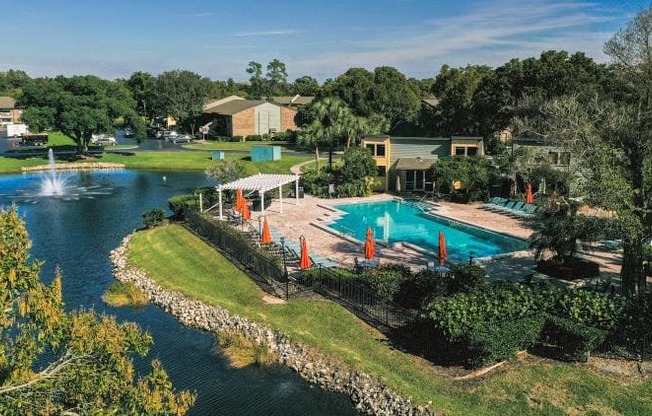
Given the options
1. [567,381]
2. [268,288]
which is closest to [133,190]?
[268,288]

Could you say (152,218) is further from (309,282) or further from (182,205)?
(309,282)

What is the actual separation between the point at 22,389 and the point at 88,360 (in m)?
0.97

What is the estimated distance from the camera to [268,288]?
23984 millimetres

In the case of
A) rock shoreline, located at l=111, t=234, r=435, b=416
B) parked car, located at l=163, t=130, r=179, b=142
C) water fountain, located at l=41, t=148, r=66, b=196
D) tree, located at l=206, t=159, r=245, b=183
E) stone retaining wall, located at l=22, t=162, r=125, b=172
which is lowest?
rock shoreline, located at l=111, t=234, r=435, b=416

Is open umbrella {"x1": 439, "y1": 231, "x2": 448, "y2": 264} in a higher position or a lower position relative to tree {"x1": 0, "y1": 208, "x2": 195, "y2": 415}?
lower

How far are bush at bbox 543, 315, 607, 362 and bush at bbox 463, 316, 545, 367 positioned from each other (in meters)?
0.44

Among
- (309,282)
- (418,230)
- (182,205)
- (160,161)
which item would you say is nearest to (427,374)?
(309,282)

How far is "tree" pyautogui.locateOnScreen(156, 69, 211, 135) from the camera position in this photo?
10075 centimetres

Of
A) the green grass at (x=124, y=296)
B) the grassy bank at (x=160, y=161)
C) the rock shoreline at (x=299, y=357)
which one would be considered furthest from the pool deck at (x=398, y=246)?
the grassy bank at (x=160, y=161)

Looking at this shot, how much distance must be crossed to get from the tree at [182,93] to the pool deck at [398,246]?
210 ft

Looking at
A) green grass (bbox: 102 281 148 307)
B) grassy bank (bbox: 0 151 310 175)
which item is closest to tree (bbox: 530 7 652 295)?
green grass (bbox: 102 281 148 307)

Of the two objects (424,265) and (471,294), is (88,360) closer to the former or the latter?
(471,294)

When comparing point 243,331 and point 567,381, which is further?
point 243,331

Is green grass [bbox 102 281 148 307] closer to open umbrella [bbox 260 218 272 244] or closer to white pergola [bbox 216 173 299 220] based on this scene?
open umbrella [bbox 260 218 272 244]
